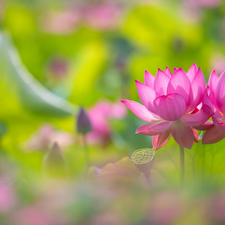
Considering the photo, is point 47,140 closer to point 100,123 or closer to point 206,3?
point 100,123

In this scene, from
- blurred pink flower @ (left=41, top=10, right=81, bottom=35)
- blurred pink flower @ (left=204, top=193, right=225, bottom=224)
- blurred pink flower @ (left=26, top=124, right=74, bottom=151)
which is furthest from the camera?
blurred pink flower @ (left=41, top=10, right=81, bottom=35)

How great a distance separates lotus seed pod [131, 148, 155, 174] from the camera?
0.18 m

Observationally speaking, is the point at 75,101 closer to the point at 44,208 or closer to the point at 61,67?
the point at 61,67

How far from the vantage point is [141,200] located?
0.41ft

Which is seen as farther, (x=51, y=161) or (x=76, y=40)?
(x=76, y=40)

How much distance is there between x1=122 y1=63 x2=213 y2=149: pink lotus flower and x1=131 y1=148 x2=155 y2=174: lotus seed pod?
14 millimetres

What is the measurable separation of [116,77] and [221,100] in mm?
616

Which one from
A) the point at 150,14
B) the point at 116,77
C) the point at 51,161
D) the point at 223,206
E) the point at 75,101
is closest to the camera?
the point at 223,206

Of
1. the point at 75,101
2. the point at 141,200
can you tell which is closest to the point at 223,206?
the point at 141,200

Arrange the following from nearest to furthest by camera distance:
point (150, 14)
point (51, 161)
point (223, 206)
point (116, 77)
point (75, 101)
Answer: point (223, 206)
point (51, 161)
point (75, 101)
point (116, 77)
point (150, 14)

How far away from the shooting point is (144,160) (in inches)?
7.3

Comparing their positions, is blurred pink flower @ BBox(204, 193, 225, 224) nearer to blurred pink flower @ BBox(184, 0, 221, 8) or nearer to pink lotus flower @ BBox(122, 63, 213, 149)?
pink lotus flower @ BBox(122, 63, 213, 149)

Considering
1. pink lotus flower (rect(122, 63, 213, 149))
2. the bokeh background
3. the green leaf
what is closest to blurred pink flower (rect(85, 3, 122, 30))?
the bokeh background

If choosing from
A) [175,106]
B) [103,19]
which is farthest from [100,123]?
[103,19]
